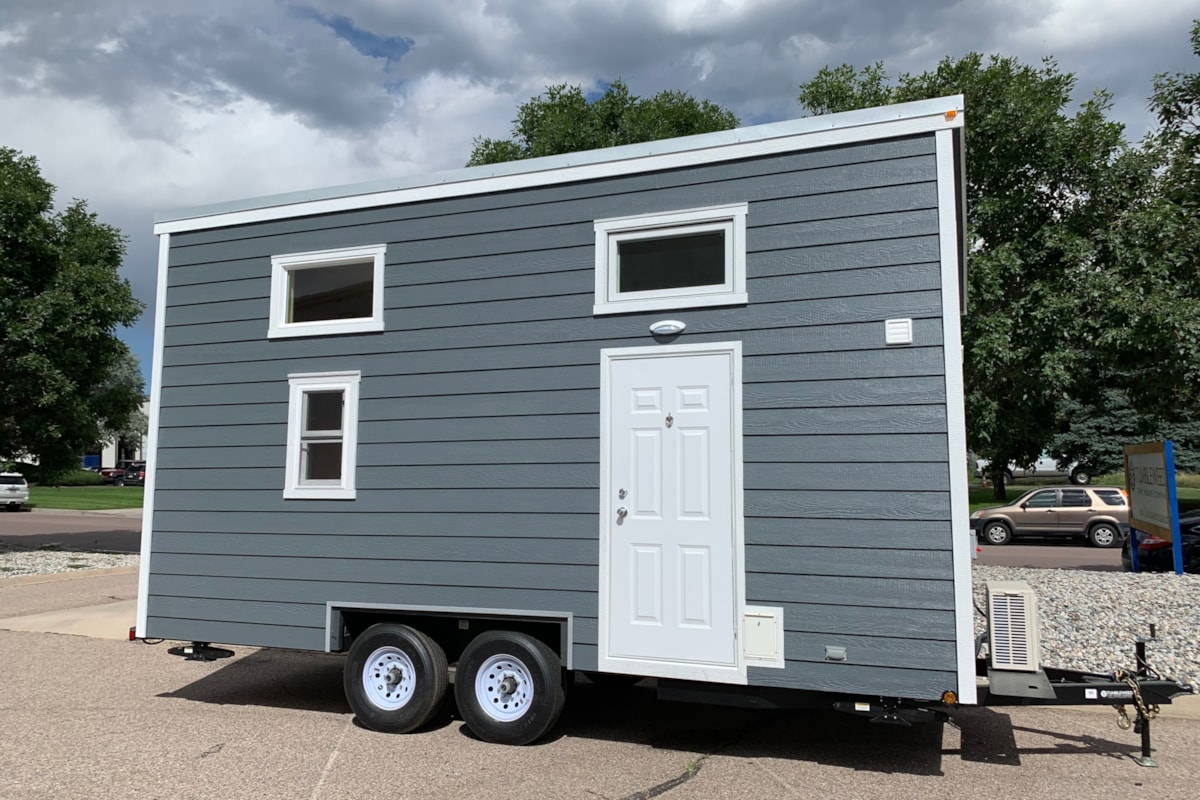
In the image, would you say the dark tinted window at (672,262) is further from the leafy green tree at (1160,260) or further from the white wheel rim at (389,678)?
the leafy green tree at (1160,260)

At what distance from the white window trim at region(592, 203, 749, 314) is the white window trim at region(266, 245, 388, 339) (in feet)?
5.57

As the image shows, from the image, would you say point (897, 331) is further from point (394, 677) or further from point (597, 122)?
point (597, 122)

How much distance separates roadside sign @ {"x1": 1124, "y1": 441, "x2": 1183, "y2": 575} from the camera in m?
10.4

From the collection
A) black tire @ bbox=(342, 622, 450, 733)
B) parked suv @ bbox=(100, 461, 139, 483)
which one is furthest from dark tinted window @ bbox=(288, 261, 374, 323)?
parked suv @ bbox=(100, 461, 139, 483)

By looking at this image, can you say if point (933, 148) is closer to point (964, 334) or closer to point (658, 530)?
point (658, 530)

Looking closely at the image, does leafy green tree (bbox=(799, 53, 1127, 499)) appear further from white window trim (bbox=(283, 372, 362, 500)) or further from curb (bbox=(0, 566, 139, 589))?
curb (bbox=(0, 566, 139, 589))

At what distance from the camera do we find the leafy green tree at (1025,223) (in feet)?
34.8

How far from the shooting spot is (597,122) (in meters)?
14.8

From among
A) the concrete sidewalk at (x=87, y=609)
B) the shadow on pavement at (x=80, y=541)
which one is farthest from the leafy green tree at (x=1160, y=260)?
the shadow on pavement at (x=80, y=541)

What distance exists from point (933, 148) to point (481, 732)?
447 cm

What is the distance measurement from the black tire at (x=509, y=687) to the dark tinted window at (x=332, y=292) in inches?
103

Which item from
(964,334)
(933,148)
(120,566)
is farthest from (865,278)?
(120,566)

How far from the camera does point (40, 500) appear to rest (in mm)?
34281

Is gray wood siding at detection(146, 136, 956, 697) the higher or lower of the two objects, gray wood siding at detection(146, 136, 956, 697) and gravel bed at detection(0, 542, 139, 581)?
the higher
